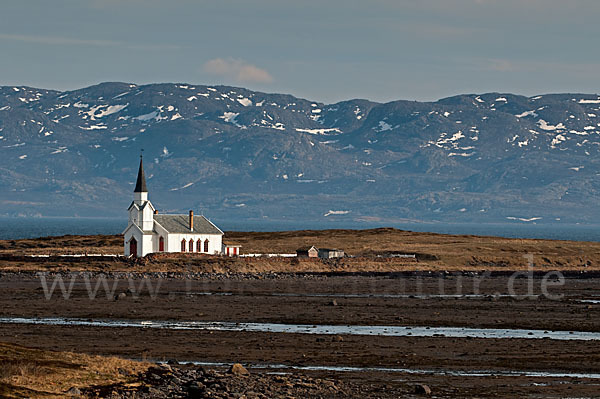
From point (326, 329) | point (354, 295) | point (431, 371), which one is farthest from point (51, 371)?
point (354, 295)

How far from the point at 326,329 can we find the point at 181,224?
56.7 meters

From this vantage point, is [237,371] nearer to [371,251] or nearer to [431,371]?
[431,371]

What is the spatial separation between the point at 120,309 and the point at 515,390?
28197 millimetres

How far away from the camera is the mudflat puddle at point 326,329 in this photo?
44750 millimetres

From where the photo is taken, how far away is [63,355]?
101ft

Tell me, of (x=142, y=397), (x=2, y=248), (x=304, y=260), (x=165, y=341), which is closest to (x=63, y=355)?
(x=142, y=397)

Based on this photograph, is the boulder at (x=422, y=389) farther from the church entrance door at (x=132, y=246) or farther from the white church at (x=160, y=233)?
the church entrance door at (x=132, y=246)

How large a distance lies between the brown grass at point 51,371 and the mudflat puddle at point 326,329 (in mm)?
15366

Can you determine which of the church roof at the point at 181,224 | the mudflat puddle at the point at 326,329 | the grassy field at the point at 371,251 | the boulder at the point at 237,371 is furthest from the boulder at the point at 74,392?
the church roof at the point at 181,224

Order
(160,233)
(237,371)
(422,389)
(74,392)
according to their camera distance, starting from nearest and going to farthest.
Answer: (74,392)
(422,389)
(237,371)
(160,233)

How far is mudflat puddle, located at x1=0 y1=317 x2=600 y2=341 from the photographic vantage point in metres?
44.8

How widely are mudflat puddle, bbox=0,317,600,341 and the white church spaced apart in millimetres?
48350

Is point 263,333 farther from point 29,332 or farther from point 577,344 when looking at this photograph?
point 577,344

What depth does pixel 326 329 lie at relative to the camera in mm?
47188
